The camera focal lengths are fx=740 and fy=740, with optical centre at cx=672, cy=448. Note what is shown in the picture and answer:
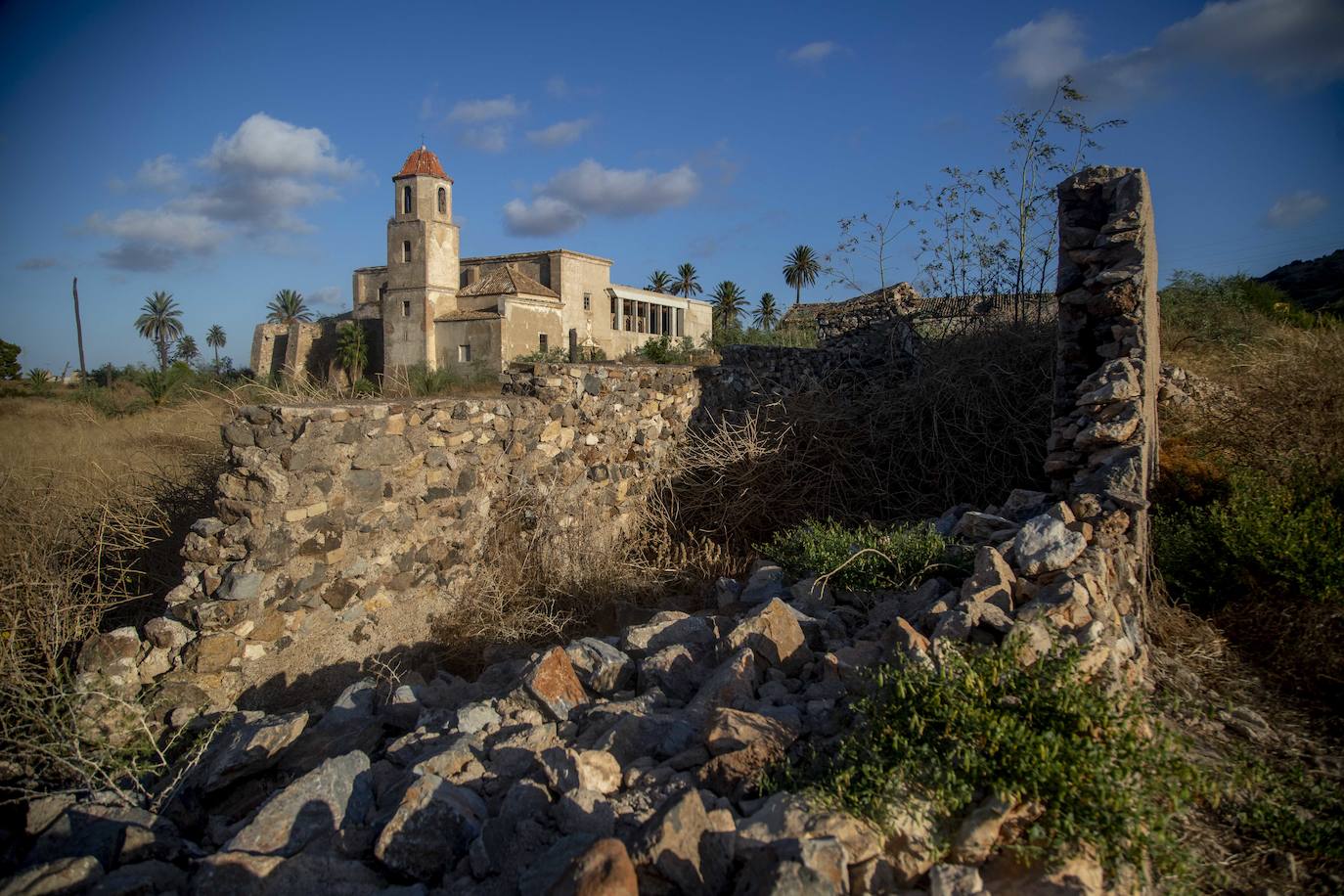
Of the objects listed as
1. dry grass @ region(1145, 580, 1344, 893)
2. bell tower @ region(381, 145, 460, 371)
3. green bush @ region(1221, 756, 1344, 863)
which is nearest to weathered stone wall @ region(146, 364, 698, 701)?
dry grass @ region(1145, 580, 1344, 893)

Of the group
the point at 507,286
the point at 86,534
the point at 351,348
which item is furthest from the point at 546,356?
the point at 86,534

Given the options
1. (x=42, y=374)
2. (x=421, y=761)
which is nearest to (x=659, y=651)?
(x=421, y=761)

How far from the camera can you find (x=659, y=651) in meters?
3.44

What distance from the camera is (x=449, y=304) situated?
3083cm

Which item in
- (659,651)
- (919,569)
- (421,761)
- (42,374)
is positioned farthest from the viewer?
(42,374)

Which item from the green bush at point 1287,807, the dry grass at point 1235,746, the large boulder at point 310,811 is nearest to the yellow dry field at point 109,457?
the large boulder at point 310,811

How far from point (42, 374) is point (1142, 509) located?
30.7m

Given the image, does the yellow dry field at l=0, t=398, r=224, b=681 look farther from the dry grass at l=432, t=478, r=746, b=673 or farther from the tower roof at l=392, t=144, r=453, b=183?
the tower roof at l=392, t=144, r=453, b=183

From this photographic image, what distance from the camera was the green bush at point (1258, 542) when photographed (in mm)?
3328

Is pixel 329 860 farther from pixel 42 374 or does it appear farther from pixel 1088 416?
pixel 42 374

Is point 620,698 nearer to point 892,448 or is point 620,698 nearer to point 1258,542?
point 1258,542

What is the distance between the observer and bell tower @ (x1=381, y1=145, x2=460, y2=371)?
98.6 ft

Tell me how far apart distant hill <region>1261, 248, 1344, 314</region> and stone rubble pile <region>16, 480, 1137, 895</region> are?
14664mm

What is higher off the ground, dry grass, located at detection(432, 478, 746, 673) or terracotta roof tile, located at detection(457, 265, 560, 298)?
terracotta roof tile, located at detection(457, 265, 560, 298)
